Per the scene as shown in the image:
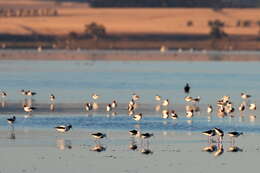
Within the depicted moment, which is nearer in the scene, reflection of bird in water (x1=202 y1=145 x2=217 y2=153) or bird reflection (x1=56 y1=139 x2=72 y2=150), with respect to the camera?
reflection of bird in water (x1=202 y1=145 x2=217 y2=153)

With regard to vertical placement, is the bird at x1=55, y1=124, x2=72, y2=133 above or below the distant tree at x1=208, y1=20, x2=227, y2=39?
below

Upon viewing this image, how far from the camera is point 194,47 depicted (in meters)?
118

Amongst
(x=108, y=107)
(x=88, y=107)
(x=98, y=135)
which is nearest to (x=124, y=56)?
(x=88, y=107)

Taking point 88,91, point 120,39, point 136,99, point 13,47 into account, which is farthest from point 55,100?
point 120,39

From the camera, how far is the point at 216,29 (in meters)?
118

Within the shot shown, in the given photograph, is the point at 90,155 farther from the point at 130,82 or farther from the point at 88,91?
the point at 130,82

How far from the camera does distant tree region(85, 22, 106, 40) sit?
120 metres

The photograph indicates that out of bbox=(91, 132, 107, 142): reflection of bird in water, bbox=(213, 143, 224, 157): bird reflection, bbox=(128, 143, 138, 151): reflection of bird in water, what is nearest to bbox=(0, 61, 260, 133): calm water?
bbox=(91, 132, 107, 142): reflection of bird in water

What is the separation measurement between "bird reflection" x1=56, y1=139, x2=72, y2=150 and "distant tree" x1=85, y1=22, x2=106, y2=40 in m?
95.7

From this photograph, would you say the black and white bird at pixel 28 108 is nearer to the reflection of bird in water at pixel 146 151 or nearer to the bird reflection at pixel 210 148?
the reflection of bird in water at pixel 146 151

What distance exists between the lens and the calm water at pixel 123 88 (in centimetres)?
2844

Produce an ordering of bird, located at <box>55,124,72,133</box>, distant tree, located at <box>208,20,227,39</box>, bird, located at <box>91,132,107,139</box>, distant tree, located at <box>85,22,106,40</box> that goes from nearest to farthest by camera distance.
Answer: bird, located at <box>91,132,107,139</box> < bird, located at <box>55,124,72,133</box> < distant tree, located at <box>208,20,227,39</box> < distant tree, located at <box>85,22,106,40</box>

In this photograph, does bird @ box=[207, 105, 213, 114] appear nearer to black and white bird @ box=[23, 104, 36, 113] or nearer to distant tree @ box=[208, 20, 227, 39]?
black and white bird @ box=[23, 104, 36, 113]

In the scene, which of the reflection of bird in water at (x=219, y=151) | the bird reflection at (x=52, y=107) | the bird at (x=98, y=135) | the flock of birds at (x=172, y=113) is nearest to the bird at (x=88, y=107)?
the flock of birds at (x=172, y=113)
